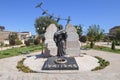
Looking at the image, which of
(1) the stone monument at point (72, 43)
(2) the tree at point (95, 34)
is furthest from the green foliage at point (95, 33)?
(1) the stone monument at point (72, 43)

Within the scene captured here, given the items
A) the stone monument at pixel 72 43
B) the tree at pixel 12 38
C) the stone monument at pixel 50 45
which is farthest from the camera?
the tree at pixel 12 38

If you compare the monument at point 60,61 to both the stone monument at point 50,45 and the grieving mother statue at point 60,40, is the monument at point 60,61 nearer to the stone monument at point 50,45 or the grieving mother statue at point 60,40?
the grieving mother statue at point 60,40

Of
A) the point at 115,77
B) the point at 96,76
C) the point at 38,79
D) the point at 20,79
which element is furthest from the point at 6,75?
the point at 115,77

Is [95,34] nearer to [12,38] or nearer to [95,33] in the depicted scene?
[95,33]

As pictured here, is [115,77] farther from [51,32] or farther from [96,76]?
[51,32]

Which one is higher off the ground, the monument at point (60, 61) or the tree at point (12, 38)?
the tree at point (12, 38)

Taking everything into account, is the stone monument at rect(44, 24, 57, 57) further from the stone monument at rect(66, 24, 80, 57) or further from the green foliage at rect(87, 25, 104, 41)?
the green foliage at rect(87, 25, 104, 41)

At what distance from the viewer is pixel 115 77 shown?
11.6m

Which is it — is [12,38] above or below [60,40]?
above

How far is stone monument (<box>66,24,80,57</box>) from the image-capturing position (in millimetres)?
20016

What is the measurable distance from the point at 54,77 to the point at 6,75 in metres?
3.20

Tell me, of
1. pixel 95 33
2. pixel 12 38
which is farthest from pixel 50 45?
pixel 12 38

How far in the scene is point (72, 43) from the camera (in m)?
20.3

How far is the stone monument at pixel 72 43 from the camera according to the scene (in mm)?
20016
